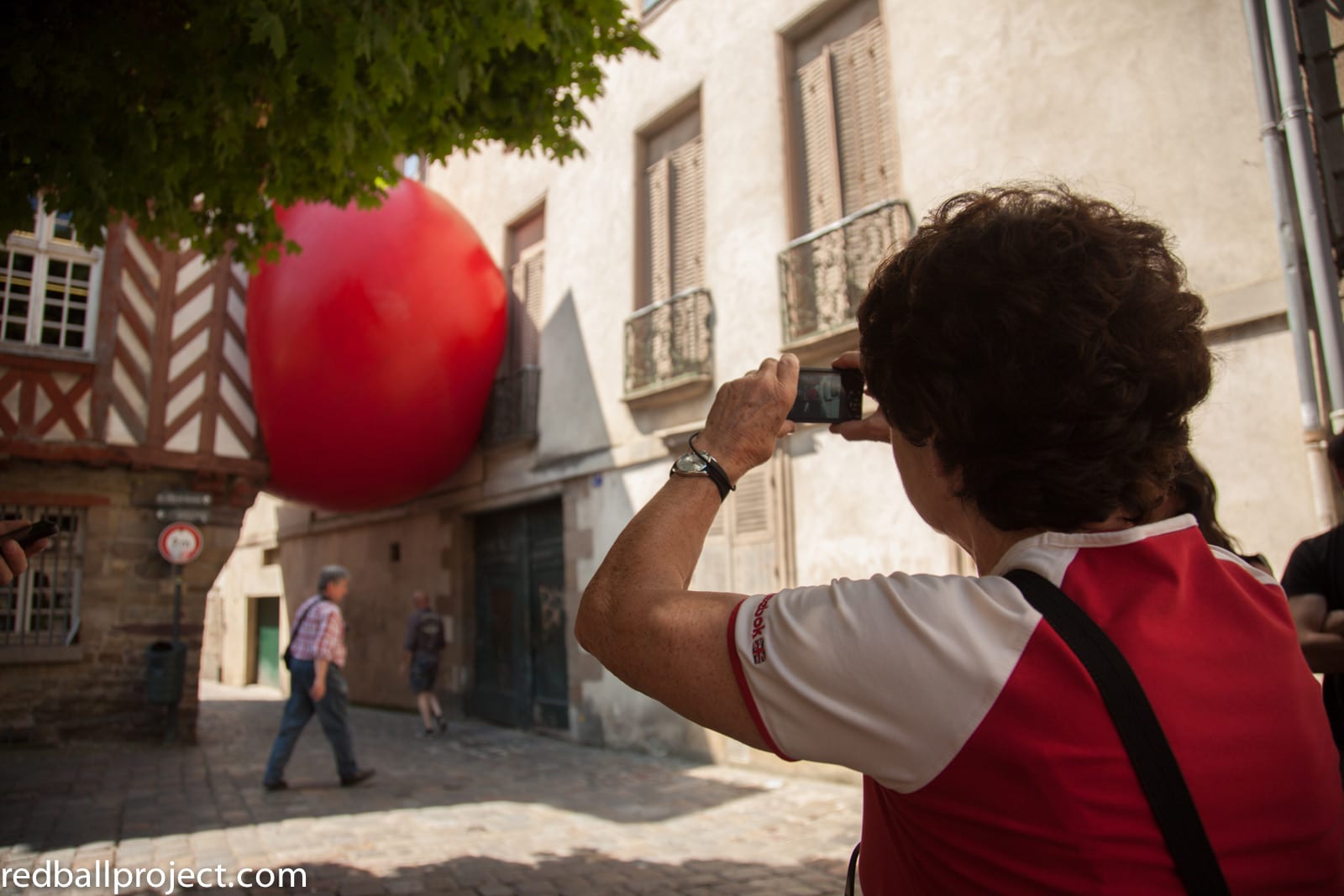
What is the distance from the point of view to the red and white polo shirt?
0.86 metres

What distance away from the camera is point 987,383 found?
105cm

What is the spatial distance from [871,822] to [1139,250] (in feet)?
2.65

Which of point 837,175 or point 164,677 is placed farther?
point 164,677

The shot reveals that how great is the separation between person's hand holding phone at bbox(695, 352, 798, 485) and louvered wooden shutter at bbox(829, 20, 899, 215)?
657 cm

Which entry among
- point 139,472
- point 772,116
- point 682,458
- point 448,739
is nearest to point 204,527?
point 139,472

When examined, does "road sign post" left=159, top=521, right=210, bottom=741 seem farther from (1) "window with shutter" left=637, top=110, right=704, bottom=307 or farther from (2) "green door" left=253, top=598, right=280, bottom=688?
(2) "green door" left=253, top=598, right=280, bottom=688

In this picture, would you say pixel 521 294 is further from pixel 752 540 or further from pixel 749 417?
pixel 749 417

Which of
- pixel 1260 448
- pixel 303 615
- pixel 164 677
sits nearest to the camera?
pixel 1260 448

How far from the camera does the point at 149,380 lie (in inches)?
382

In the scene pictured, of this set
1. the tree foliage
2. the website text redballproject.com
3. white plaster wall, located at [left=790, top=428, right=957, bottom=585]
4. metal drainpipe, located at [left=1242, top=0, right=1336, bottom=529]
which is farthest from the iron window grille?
metal drainpipe, located at [left=1242, top=0, right=1336, bottom=529]

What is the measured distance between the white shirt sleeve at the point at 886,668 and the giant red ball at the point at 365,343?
31.6ft

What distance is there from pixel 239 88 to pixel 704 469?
130 inches

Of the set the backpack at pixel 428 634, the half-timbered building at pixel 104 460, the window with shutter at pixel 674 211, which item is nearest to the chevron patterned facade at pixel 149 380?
the half-timbered building at pixel 104 460

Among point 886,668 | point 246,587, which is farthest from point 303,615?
point 246,587
